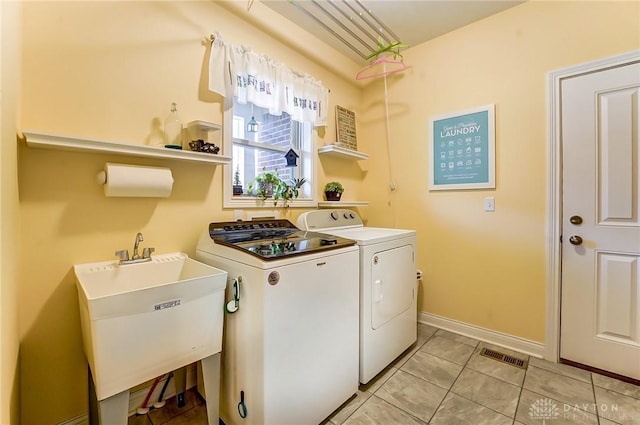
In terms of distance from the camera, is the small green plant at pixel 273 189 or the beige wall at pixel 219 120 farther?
the small green plant at pixel 273 189

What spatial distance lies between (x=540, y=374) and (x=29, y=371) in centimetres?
300

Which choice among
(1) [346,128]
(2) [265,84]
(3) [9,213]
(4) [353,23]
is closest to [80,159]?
(3) [9,213]

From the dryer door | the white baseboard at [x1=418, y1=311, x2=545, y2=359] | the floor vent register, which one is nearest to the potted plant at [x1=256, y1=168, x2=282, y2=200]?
the dryer door

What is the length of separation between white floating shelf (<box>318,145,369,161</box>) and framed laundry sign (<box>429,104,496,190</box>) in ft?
2.39

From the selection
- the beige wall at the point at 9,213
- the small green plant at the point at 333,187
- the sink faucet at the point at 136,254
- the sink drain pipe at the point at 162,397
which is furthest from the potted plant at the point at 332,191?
the beige wall at the point at 9,213

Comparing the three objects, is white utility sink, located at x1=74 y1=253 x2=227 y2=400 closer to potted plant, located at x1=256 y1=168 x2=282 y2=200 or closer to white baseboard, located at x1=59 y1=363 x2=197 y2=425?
white baseboard, located at x1=59 y1=363 x2=197 y2=425

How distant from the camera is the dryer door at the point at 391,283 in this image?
179cm

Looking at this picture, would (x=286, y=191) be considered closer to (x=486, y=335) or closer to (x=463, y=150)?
(x=463, y=150)

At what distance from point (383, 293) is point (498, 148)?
5.19 feet

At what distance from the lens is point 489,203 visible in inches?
90.4

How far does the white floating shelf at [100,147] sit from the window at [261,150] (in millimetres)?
375

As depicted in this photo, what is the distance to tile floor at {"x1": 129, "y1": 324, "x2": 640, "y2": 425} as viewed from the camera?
4.91ft

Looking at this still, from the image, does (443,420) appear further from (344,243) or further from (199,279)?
(199,279)

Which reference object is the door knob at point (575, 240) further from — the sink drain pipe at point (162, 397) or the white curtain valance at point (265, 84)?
the sink drain pipe at point (162, 397)
